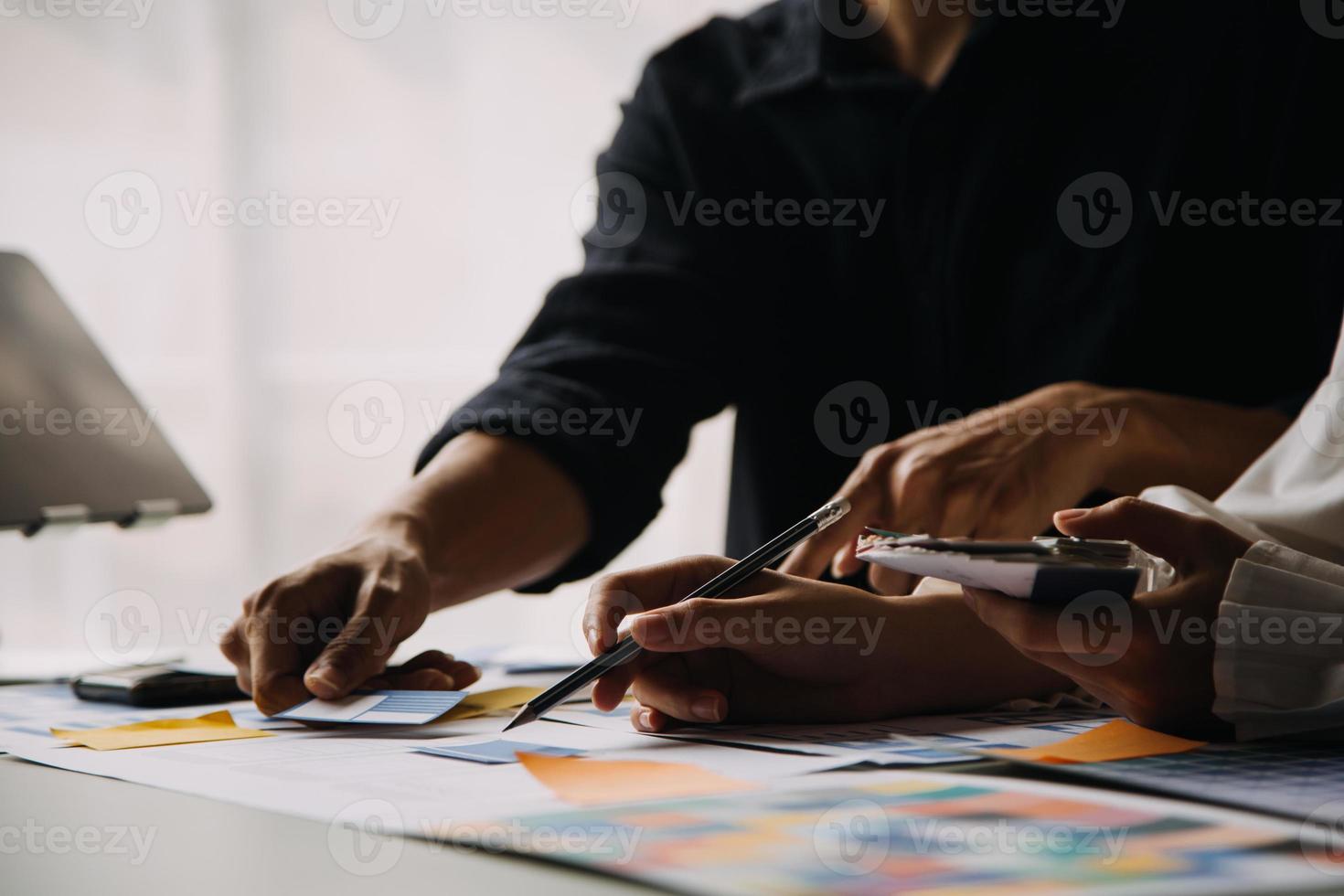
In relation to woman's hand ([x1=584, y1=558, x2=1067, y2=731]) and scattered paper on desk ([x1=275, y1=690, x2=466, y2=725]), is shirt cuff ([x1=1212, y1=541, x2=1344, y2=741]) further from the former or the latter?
scattered paper on desk ([x1=275, y1=690, x2=466, y2=725])

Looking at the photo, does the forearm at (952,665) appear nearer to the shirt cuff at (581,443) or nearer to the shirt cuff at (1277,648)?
the shirt cuff at (1277,648)

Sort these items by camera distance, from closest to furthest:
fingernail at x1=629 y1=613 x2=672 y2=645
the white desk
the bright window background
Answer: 1. the white desk
2. fingernail at x1=629 y1=613 x2=672 y2=645
3. the bright window background

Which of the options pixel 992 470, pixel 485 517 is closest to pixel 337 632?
pixel 485 517

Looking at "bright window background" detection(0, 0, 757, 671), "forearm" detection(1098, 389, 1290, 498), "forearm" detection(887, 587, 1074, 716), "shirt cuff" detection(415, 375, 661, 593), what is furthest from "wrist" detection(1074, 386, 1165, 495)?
"bright window background" detection(0, 0, 757, 671)

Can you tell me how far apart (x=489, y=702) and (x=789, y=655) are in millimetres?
184

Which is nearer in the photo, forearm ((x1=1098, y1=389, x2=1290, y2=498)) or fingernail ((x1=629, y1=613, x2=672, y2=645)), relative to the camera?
fingernail ((x1=629, y1=613, x2=672, y2=645))

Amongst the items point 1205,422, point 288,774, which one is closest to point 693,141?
point 1205,422

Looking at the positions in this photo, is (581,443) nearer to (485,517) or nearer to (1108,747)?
(485,517)

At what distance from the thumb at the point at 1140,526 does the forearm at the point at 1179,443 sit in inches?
13.2

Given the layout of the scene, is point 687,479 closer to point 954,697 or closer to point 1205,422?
point 1205,422

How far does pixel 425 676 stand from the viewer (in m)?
0.70

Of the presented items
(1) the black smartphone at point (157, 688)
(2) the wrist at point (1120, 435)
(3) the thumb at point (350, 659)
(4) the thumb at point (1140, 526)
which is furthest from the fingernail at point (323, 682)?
(2) the wrist at point (1120, 435)

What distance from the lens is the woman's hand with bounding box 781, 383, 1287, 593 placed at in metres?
0.80

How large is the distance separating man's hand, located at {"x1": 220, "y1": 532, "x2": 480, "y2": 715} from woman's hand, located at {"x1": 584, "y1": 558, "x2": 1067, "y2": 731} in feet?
0.54
